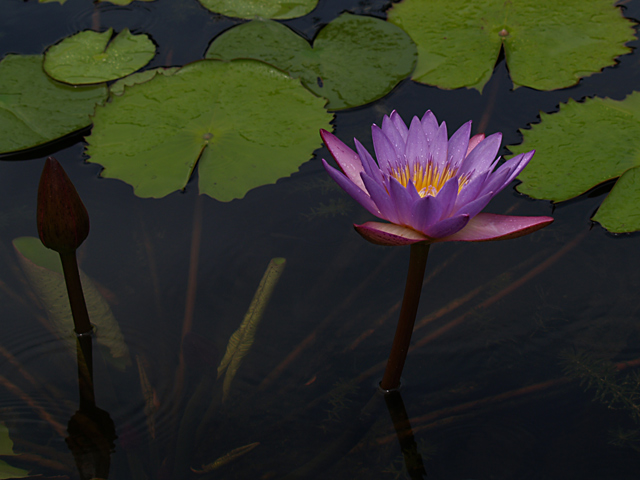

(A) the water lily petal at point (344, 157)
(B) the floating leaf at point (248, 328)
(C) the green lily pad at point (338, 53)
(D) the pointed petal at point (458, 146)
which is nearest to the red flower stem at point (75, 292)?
(B) the floating leaf at point (248, 328)

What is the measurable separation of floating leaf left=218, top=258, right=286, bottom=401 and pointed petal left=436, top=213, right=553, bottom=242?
0.92 metres

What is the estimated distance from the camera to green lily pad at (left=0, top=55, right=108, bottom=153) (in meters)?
2.74

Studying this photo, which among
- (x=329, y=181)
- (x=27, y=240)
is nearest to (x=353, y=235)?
(x=329, y=181)

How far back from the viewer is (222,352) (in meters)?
2.07

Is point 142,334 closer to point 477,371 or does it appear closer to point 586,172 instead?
point 477,371

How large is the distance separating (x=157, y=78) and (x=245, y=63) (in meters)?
0.48

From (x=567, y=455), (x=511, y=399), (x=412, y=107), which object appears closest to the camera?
(x=567, y=455)

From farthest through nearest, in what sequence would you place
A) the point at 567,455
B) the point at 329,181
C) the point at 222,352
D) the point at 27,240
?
the point at 329,181 < the point at 27,240 < the point at 222,352 < the point at 567,455

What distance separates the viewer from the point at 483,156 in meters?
1.64

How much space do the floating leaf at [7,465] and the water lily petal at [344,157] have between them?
1.42 metres

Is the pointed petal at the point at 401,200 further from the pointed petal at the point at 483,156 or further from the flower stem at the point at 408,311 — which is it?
the pointed petal at the point at 483,156

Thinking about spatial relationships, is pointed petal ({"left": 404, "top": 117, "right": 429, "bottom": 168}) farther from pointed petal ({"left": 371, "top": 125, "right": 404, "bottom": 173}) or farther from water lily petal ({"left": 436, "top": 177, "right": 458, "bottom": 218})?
water lily petal ({"left": 436, "top": 177, "right": 458, "bottom": 218})

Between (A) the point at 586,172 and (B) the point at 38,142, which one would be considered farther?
(B) the point at 38,142

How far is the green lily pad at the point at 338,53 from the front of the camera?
2963 mm
